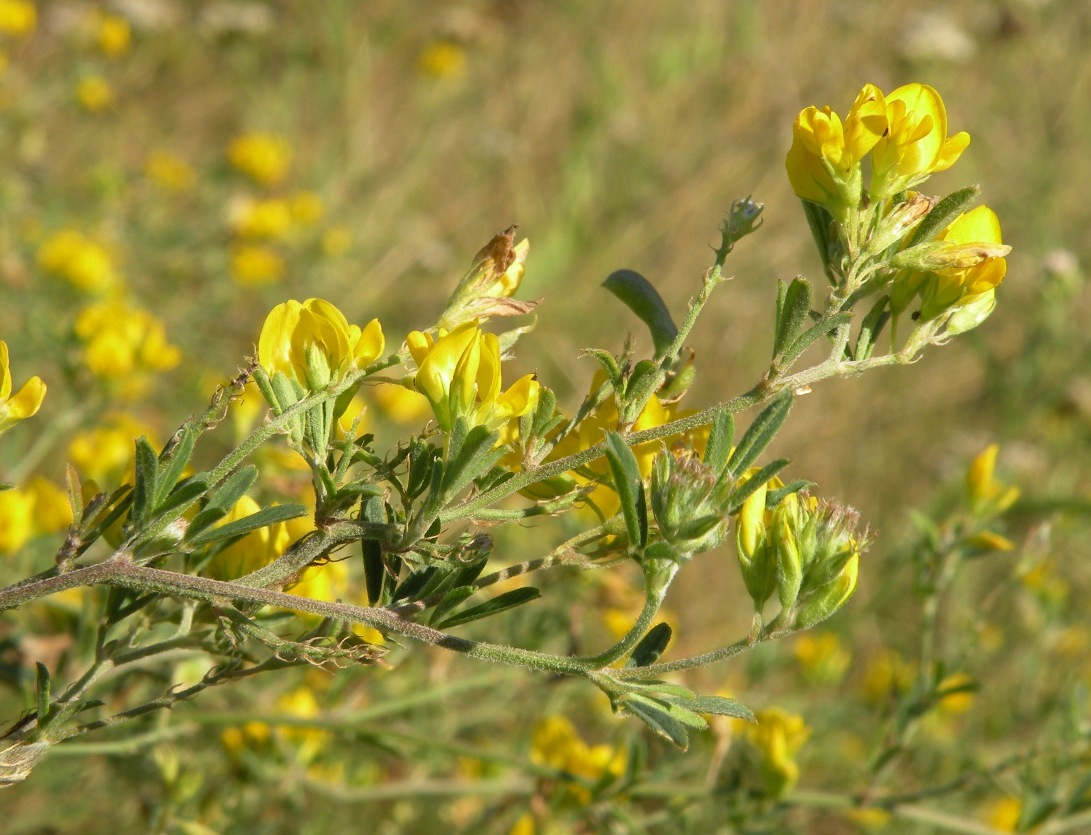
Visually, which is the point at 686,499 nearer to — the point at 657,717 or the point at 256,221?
the point at 657,717

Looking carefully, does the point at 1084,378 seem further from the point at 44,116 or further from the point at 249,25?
the point at 44,116

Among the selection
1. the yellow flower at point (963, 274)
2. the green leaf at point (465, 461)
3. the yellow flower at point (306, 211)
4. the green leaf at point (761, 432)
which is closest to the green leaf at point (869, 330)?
the yellow flower at point (963, 274)

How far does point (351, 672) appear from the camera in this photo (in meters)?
1.83

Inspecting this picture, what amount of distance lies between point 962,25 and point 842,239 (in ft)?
16.5

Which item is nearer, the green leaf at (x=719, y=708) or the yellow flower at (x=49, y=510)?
the green leaf at (x=719, y=708)

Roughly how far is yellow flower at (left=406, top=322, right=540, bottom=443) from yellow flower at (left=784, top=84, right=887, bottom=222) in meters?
0.32

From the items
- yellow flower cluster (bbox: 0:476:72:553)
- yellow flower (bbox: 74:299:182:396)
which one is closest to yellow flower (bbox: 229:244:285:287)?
yellow flower (bbox: 74:299:182:396)

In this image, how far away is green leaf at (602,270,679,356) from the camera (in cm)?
109

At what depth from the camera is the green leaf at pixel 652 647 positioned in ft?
3.40

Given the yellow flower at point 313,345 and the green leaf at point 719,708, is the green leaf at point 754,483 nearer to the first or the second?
the green leaf at point 719,708

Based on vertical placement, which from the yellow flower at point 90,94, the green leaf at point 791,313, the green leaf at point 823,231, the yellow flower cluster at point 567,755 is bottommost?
the yellow flower cluster at point 567,755

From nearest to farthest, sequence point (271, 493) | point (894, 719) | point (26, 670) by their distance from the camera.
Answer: point (26, 670), point (271, 493), point (894, 719)

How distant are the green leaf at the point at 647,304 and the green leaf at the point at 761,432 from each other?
163 millimetres

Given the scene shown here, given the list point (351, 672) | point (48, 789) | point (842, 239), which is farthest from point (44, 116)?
point (842, 239)
